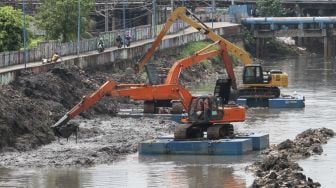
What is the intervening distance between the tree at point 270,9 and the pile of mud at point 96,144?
8429cm

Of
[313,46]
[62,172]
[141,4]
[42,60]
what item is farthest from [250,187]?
[313,46]

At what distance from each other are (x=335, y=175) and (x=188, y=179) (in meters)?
5.94

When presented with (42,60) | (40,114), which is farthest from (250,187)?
(42,60)

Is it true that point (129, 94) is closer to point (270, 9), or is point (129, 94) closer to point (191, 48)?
point (191, 48)

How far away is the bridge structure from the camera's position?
136 m

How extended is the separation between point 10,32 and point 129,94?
21.8 meters

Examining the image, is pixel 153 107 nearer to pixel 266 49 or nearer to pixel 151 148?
pixel 151 148

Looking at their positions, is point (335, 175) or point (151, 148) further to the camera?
point (151, 148)

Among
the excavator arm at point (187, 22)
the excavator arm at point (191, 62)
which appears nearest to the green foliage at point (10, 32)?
the excavator arm at point (187, 22)

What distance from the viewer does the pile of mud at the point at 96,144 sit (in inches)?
2096

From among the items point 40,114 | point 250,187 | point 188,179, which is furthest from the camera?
point 40,114

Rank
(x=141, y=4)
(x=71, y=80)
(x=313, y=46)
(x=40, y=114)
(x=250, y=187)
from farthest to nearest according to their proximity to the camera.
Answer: (x=313, y=46), (x=141, y=4), (x=71, y=80), (x=40, y=114), (x=250, y=187)

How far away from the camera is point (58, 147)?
2235 inches

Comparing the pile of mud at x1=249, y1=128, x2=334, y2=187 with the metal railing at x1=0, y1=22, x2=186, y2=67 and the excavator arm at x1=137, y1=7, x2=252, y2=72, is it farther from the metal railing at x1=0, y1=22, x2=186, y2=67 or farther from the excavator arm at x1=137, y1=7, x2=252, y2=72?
the metal railing at x1=0, y1=22, x2=186, y2=67
